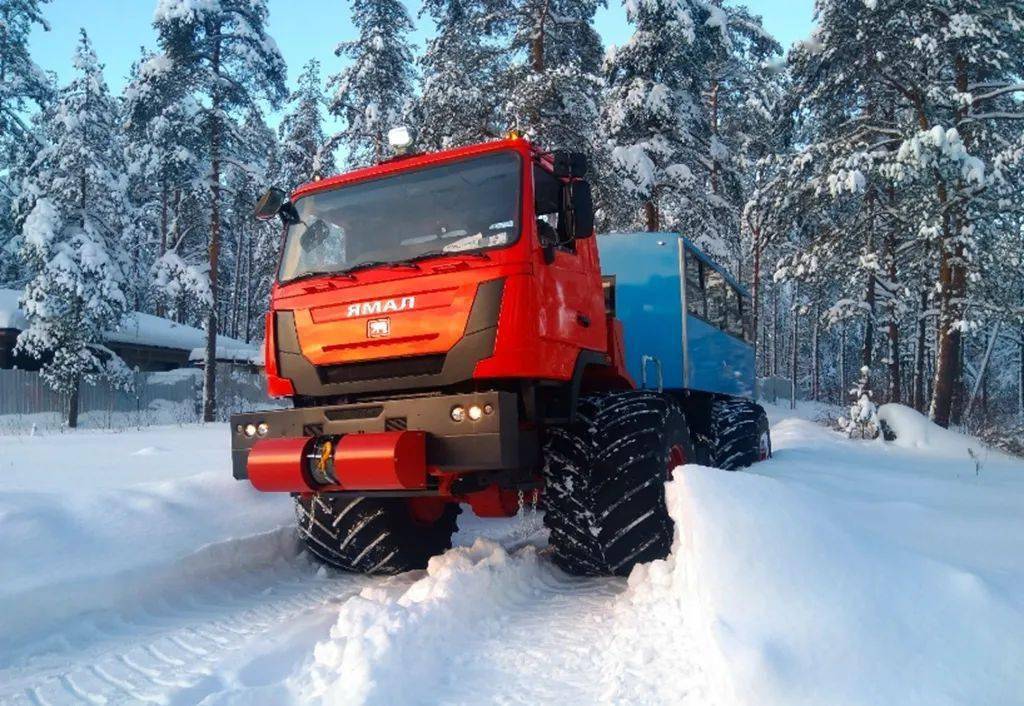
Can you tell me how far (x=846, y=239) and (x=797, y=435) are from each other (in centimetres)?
616

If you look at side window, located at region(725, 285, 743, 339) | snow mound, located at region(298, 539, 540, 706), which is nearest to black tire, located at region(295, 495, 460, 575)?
snow mound, located at region(298, 539, 540, 706)

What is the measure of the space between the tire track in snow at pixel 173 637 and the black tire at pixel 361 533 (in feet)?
0.56

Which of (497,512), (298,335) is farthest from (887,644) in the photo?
(298,335)

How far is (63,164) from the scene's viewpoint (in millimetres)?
22250

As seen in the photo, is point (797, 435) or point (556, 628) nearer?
point (556, 628)

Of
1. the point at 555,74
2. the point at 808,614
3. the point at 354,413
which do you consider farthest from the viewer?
the point at 555,74

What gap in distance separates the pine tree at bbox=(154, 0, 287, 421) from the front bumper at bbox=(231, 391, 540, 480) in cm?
1861

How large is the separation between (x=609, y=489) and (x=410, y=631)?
1727mm

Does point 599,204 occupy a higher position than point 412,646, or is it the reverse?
point 599,204

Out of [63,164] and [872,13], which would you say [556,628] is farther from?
[63,164]

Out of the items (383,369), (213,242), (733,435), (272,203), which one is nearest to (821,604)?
(383,369)

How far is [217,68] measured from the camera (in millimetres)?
21844

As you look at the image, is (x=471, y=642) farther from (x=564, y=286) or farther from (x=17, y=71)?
(x=17, y=71)

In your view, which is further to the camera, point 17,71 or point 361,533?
point 17,71
